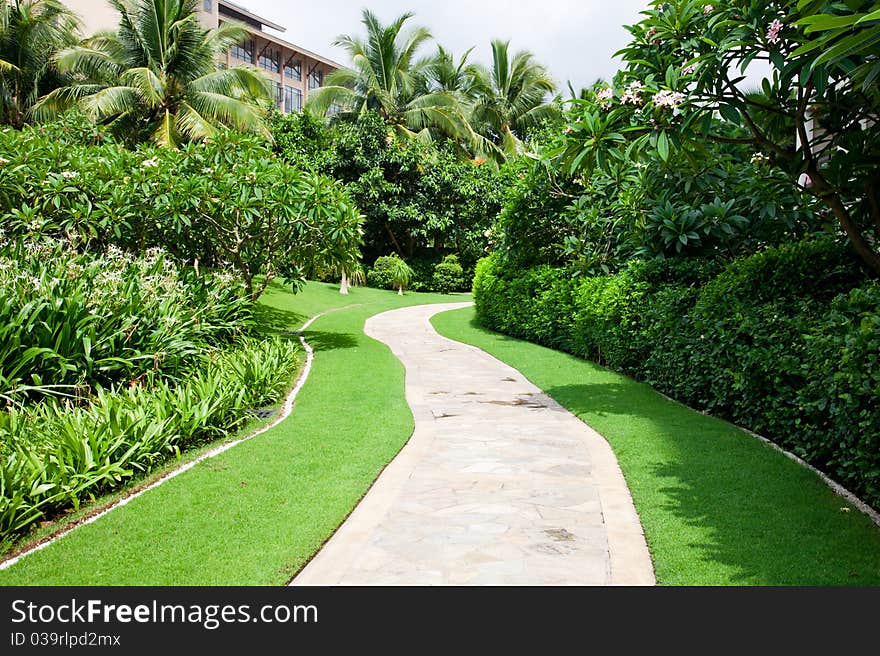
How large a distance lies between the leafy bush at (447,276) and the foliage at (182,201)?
62.0 feet

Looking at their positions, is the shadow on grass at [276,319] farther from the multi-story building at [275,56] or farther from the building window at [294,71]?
the building window at [294,71]

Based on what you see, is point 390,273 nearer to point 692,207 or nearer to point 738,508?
point 692,207

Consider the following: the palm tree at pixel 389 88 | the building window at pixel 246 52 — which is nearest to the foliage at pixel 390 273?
the palm tree at pixel 389 88

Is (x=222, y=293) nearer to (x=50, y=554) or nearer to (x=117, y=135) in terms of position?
(x=50, y=554)

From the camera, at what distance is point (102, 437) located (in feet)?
20.5

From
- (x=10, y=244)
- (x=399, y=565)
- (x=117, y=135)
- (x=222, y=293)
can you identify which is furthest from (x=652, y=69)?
(x=117, y=135)

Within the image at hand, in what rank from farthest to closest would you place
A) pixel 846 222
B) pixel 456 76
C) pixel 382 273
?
1. pixel 456 76
2. pixel 382 273
3. pixel 846 222

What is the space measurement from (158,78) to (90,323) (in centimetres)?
1729

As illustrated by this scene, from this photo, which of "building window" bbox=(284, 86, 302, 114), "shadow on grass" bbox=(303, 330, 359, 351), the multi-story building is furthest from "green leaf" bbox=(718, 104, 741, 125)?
→ "building window" bbox=(284, 86, 302, 114)

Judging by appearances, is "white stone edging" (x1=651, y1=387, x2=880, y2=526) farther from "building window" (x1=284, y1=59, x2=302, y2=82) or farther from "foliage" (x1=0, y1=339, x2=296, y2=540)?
"building window" (x1=284, y1=59, x2=302, y2=82)

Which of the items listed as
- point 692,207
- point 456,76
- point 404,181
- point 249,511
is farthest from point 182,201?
point 456,76

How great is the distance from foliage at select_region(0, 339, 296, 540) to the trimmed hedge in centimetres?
564

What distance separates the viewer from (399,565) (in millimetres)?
4379

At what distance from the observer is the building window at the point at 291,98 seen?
5638 cm
